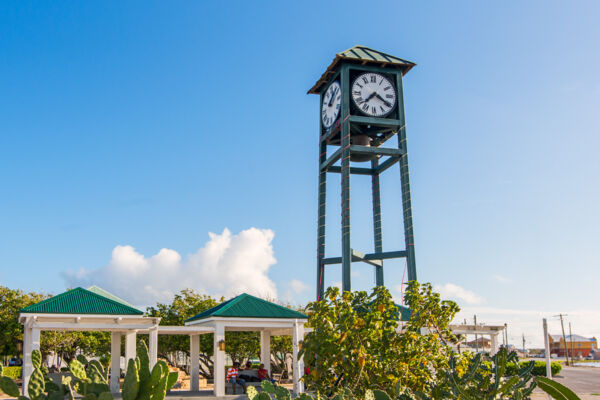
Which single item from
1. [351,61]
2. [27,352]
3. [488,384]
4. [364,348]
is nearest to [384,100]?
[351,61]

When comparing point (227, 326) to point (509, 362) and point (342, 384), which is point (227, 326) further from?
point (509, 362)

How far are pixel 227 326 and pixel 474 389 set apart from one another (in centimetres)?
1613

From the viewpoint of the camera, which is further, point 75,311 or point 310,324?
point 75,311

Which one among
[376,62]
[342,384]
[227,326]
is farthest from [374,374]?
[376,62]

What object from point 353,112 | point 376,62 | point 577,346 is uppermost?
point 376,62

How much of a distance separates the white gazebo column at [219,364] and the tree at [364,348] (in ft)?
43.4

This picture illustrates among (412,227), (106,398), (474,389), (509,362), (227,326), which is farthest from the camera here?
(412,227)

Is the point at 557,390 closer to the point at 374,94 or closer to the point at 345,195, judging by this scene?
the point at 345,195

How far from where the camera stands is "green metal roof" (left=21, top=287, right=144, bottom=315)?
21344mm

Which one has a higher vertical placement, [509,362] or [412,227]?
[412,227]

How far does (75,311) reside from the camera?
2145 centimetres

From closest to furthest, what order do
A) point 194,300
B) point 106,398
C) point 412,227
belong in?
1. point 106,398
2. point 412,227
3. point 194,300

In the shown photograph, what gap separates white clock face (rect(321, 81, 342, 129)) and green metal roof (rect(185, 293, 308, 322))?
9.40 m

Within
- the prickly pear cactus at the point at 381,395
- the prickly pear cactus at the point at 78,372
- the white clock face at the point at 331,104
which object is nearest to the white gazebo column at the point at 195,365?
the white clock face at the point at 331,104
